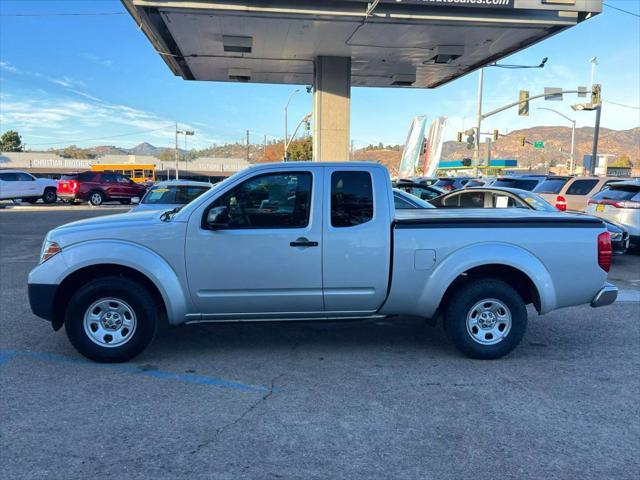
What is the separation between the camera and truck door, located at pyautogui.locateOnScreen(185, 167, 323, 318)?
4.89 m

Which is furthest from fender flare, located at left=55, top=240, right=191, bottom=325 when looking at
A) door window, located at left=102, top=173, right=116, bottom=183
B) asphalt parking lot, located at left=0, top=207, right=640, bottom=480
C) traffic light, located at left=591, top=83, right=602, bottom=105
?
door window, located at left=102, top=173, right=116, bottom=183

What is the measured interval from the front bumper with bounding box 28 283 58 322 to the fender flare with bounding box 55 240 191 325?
114 mm

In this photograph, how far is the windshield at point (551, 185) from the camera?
1475 cm

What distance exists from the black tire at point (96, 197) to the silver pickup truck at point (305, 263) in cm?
2603

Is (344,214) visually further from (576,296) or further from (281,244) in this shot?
(576,296)

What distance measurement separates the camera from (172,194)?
11.6 m

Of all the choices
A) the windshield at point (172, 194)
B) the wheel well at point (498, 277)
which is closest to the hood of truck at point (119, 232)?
the wheel well at point (498, 277)

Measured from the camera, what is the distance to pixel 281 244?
492 cm

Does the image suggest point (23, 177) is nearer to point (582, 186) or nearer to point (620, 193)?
point (582, 186)

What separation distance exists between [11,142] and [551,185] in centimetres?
12399

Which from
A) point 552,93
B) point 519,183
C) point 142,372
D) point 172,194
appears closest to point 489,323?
point 142,372

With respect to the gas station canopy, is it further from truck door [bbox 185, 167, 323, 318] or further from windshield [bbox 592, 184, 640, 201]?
truck door [bbox 185, 167, 323, 318]

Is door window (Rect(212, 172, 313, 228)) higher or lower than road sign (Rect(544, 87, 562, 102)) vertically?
lower

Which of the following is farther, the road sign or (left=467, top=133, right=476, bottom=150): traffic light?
(left=467, top=133, right=476, bottom=150): traffic light
